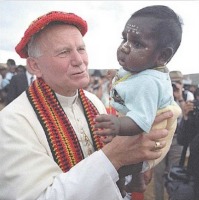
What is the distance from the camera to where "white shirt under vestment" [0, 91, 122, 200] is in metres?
2.04

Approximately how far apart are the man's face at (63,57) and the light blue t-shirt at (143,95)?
324 millimetres

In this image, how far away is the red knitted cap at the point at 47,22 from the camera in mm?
2289

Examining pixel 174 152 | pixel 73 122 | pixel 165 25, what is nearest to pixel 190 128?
pixel 174 152

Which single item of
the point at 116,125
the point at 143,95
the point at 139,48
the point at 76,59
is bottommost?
the point at 116,125

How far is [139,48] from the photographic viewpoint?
A: 202 cm

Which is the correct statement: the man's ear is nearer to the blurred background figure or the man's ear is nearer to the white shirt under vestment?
the white shirt under vestment

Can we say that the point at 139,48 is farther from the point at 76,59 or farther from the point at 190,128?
the point at 190,128

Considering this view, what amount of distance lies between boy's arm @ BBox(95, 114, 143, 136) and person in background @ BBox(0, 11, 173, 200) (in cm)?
22

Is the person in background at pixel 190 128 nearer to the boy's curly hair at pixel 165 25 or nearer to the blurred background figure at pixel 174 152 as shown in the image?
the blurred background figure at pixel 174 152

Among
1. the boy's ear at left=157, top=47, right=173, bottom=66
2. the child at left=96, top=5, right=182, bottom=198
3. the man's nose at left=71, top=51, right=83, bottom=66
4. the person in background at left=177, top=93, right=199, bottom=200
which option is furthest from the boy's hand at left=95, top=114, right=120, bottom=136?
the person in background at left=177, top=93, right=199, bottom=200

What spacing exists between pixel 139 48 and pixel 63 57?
530mm

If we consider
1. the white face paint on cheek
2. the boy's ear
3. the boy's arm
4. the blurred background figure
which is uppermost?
the white face paint on cheek

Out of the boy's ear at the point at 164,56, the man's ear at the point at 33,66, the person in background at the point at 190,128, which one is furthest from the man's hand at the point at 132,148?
the person in background at the point at 190,128

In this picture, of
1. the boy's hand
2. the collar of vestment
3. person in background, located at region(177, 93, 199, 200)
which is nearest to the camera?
the boy's hand
